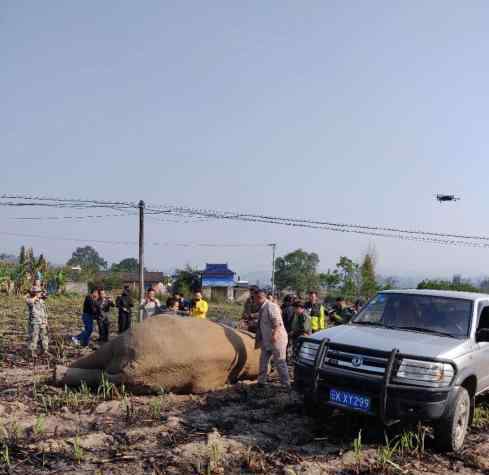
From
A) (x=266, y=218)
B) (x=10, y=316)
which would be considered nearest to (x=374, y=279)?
(x=266, y=218)

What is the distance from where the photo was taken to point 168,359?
8.13 meters

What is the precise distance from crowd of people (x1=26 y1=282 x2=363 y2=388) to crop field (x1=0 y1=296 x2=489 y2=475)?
746 millimetres

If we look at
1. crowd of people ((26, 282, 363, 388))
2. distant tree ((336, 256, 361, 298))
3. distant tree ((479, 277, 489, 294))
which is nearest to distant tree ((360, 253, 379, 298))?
distant tree ((336, 256, 361, 298))

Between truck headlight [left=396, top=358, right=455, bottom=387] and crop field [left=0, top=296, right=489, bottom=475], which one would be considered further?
truck headlight [left=396, top=358, right=455, bottom=387]

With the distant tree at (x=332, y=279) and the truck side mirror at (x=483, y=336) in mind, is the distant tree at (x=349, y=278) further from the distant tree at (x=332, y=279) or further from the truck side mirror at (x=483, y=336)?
the truck side mirror at (x=483, y=336)

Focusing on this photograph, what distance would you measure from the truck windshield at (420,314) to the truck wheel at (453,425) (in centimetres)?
89

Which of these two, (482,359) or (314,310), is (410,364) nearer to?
(482,359)

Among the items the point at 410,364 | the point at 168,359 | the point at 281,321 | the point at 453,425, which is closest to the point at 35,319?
the point at 168,359

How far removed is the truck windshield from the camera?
6926 mm

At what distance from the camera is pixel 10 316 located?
23.4 meters

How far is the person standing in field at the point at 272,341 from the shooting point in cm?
875

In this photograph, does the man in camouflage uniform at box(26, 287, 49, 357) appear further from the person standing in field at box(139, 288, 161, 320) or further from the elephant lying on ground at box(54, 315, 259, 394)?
the elephant lying on ground at box(54, 315, 259, 394)

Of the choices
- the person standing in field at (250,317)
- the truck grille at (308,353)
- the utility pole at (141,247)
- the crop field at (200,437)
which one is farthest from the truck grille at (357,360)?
the utility pole at (141,247)

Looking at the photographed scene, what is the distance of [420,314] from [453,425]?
5.58 feet
